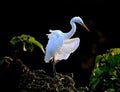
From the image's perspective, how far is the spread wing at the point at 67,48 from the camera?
7.59 metres

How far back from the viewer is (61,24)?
1045 centimetres

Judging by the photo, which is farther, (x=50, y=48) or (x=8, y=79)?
(x=8, y=79)

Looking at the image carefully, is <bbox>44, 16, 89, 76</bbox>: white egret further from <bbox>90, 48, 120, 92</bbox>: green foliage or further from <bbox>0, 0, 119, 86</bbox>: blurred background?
<bbox>0, 0, 119, 86</bbox>: blurred background

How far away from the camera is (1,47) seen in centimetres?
1034

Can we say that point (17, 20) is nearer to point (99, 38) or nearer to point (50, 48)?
point (99, 38)

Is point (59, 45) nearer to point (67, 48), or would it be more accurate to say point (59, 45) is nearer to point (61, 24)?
point (67, 48)

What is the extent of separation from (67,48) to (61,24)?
284cm

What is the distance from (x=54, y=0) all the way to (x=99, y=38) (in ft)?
3.00

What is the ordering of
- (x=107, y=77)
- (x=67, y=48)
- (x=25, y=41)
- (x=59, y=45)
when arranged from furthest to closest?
(x=67, y=48) < (x=59, y=45) < (x=25, y=41) < (x=107, y=77)

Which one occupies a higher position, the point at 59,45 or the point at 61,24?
the point at 61,24

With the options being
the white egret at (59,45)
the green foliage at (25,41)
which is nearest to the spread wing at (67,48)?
the white egret at (59,45)

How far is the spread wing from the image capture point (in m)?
7.59

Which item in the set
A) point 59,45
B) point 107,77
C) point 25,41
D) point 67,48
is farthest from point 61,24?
point 107,77

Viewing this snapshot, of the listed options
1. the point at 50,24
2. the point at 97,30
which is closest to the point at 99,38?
the point at 97,30
